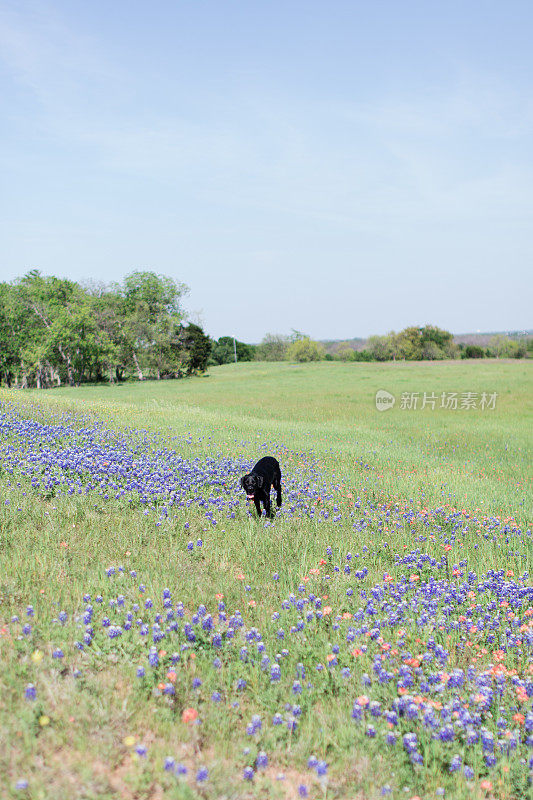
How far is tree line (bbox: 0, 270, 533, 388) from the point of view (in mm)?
65562

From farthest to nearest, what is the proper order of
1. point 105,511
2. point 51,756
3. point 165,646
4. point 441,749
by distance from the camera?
point 105,511, point 165,646, point 441,749, point 51,756

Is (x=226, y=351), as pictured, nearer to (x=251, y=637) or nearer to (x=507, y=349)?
(x=507, y=349)

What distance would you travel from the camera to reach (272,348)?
148125 millimetres

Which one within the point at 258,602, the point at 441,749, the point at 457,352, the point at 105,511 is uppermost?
the point at 457,352

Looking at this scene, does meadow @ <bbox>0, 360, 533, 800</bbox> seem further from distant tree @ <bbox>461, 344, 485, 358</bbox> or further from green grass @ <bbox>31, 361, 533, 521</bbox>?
distant tree @ <bbox>461, 344, 485, 358</bbox>

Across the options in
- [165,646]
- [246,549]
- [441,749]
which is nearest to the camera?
[441,749]

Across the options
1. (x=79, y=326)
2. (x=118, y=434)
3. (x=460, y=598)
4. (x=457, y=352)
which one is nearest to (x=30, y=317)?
(x=79, y=326)

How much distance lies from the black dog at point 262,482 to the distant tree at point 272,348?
13805cm

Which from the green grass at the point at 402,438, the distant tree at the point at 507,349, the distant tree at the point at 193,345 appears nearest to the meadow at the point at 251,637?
the green grass at the point at 402,438

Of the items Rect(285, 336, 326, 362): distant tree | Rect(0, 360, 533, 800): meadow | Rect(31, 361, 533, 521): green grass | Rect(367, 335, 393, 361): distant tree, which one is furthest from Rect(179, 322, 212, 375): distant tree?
Rect(0, 360, 533, 800): meadow

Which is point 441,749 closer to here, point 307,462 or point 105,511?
point 105,511

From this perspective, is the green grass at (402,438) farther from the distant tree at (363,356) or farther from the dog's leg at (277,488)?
the distant tree at (363,356)

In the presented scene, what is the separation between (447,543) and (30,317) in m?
69.7

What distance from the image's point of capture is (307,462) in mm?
12742
